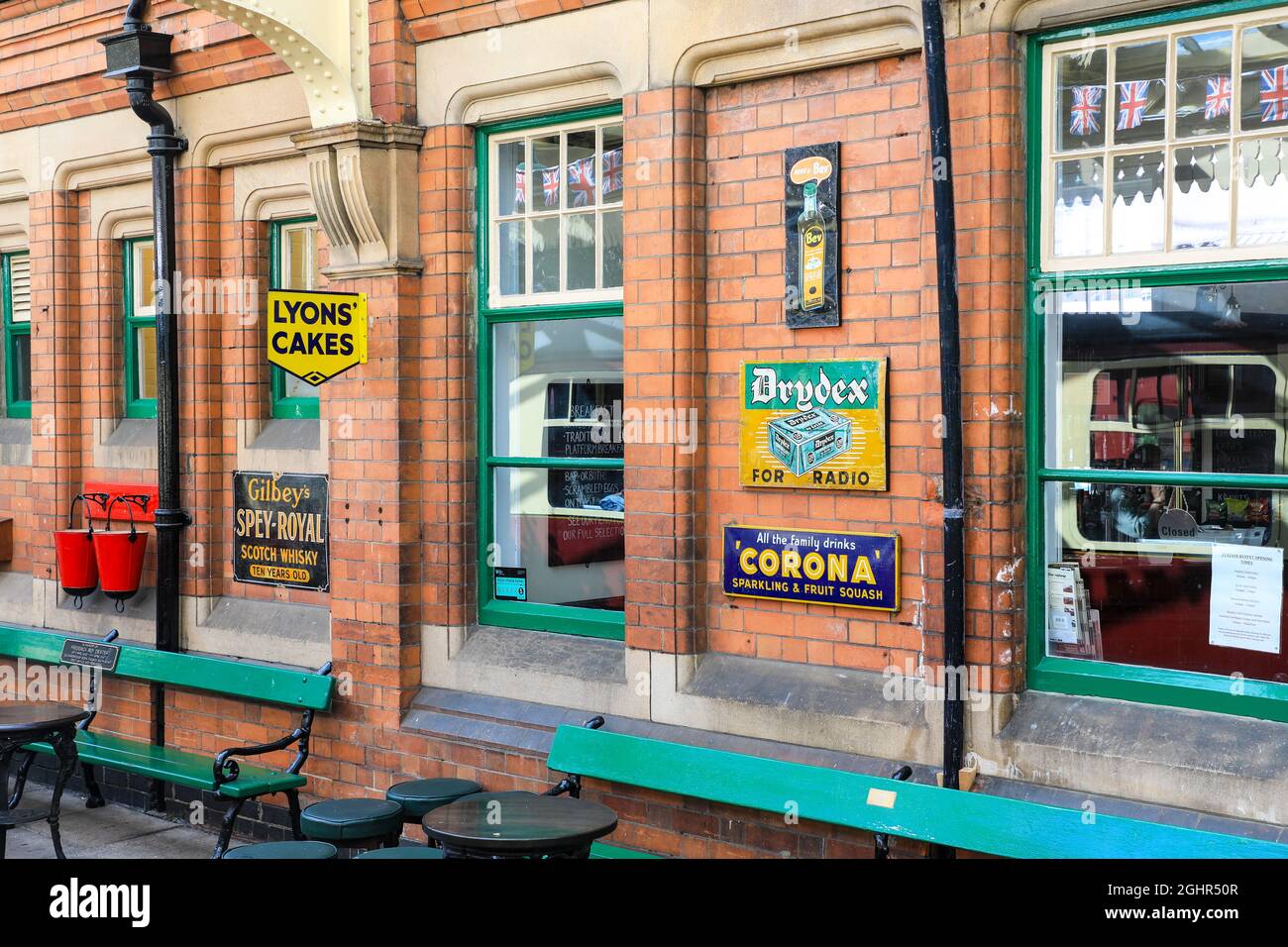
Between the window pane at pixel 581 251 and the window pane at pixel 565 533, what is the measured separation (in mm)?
922

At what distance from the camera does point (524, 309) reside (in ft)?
23.5

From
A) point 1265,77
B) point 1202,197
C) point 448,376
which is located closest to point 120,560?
point 448,376

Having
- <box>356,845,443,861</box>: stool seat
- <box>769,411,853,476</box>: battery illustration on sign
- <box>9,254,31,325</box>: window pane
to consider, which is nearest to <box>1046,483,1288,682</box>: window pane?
<box>769,411,853,476</box>: battery illustration on sign

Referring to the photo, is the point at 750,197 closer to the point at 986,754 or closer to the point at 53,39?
the point at 986,754

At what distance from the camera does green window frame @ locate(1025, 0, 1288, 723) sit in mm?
4977

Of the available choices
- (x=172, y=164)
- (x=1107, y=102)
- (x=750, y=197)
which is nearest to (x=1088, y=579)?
(x=1107, y=102)

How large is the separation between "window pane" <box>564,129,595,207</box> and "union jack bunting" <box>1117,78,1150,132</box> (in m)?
2.57

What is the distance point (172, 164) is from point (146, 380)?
1549 mm

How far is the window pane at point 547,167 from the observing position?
23.1 ft

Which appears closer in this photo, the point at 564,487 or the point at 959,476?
the point at 959,476

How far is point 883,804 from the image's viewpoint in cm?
530

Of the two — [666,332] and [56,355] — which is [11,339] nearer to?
[56,355]

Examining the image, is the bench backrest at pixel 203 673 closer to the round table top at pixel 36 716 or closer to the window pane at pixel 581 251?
the round table top at pixel 36 716

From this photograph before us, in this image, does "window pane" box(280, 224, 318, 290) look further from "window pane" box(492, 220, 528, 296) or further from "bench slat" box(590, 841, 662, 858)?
"bench slat" box(590, 841, 662, 858)
